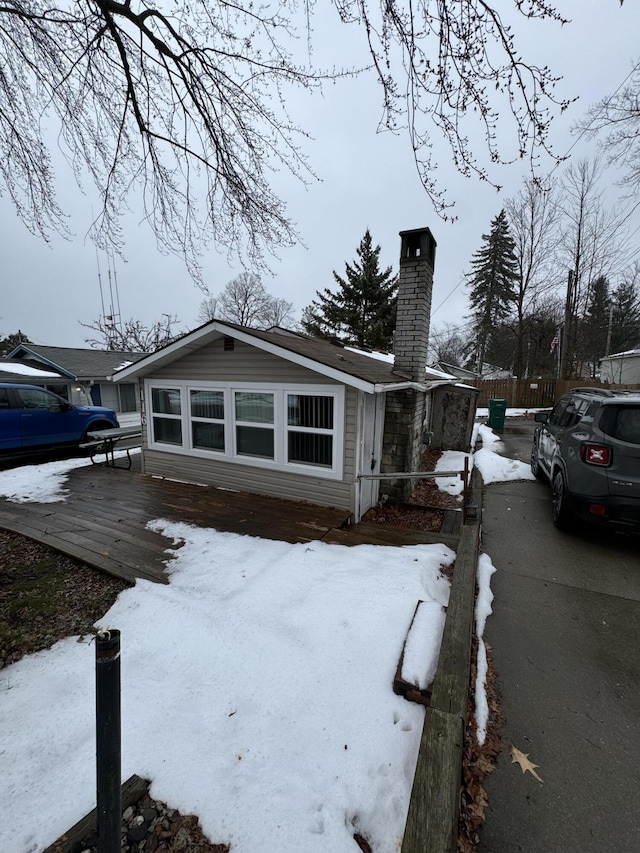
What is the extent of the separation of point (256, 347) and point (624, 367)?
29.8 meters

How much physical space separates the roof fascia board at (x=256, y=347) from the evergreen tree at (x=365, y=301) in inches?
662

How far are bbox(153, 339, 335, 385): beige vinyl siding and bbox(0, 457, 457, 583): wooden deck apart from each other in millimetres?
2041

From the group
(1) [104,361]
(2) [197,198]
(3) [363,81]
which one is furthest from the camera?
(1) [104,361]

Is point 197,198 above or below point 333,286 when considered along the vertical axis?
below

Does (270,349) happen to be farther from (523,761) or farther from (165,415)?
(523,761)

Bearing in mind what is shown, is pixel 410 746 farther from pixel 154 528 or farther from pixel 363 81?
pixel 363 81

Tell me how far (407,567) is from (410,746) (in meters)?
1.88

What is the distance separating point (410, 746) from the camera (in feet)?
6.71

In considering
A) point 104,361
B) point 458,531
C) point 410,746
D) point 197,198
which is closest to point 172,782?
point 410,746

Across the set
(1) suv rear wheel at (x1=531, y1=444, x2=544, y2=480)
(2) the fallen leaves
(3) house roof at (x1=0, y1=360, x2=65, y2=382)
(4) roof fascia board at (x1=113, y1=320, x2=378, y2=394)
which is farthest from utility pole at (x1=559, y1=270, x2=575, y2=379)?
(3) house roof at (x1=0, y1=360, x2=65, y2=382)

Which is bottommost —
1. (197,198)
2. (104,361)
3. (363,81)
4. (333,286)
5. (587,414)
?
(587,414)

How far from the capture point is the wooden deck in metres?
4.21

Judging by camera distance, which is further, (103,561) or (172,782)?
(103,561)

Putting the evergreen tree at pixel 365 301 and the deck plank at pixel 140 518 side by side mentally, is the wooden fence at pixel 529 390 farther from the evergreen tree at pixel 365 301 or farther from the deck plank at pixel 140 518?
the deck plank at pixel 140 518
